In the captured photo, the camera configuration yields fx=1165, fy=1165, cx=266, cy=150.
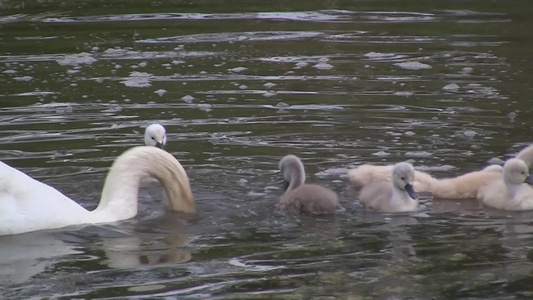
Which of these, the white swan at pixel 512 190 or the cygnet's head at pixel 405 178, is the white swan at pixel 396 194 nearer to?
the cygnet's head at pixel 405 178

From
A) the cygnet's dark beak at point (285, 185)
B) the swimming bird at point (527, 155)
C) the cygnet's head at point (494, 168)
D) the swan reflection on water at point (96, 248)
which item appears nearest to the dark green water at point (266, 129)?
the swan reflection on water at point (96, 248)

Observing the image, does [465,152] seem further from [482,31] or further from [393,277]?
[482,31]

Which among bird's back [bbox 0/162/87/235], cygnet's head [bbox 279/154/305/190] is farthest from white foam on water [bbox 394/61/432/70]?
bird's back [bbox 0/162/87/235]

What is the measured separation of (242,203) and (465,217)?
1.64m

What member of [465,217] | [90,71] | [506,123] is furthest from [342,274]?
[90,71]

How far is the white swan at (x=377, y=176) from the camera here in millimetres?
9078

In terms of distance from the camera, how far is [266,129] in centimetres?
1099

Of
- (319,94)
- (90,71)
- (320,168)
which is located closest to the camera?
(320,168)

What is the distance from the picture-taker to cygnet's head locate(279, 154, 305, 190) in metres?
8.98

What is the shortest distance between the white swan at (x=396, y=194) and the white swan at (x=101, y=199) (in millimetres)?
1331

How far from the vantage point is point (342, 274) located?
6.84 metres

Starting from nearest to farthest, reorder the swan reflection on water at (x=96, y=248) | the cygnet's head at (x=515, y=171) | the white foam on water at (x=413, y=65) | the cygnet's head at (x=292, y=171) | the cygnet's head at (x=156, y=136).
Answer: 1. the swan reflection on water at (x=96, y=248)
2. the cygnet's head at (x=515, y=171)
3. the cygnet's head at (x=292, y=171)
4. the cygnet's head at (x=156, y=136)
5. the white foam on water at (x=413, y=65)

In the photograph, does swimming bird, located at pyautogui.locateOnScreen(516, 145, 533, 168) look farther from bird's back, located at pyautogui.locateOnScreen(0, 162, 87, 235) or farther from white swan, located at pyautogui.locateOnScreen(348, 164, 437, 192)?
bird's back, located at pyautogui.locateOnScreen(0, 162, 87, 235)

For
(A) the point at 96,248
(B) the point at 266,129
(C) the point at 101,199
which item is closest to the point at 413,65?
(B) the point at 266,129
